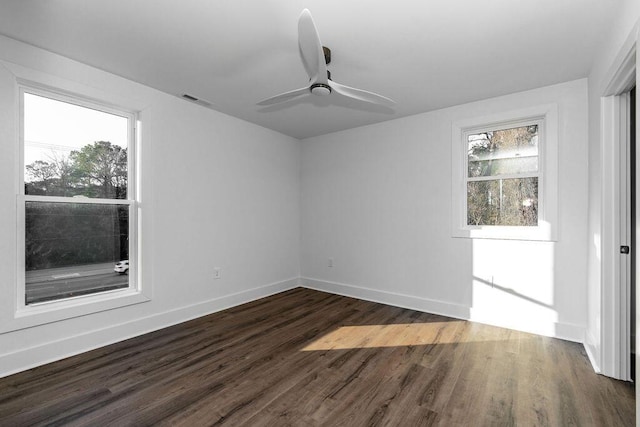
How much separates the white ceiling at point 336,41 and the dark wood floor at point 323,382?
254cm

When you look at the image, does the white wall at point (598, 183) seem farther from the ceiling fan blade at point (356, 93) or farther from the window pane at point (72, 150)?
the window pane at point (72, 150)

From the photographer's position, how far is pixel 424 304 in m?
3.78

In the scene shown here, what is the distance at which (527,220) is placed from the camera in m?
3.23

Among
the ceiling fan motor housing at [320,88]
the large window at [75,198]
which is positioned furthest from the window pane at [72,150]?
the ceiling fan motor housing at [320,88]

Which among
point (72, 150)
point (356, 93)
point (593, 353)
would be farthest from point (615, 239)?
point (72, 150)

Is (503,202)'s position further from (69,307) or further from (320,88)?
(69,307)

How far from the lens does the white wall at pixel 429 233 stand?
2.95m

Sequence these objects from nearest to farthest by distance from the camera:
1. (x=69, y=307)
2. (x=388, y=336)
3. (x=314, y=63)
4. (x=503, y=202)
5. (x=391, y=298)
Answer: (x=314, y=63) → (x=69, y=307) → (x=388, y=336) → (x=503, y=202) → (x=391, y=298)

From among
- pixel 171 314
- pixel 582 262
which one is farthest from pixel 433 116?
pixel 171 314

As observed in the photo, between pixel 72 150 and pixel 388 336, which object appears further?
pixel 388 336

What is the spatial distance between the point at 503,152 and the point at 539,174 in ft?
1.44

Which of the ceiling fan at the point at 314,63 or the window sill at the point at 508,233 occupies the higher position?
the ceiling fan at the point at 314,63

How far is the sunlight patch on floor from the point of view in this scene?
2.82 m

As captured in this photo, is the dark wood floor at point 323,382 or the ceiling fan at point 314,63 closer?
the ceiling fan at point 314,63
